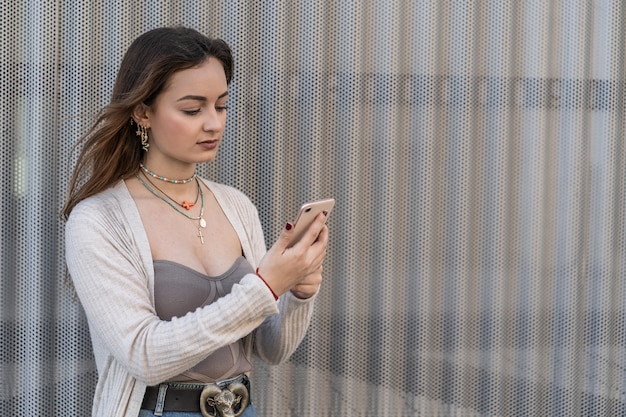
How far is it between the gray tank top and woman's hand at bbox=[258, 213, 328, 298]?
0.58 feet

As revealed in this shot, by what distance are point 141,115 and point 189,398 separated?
67 centimetres

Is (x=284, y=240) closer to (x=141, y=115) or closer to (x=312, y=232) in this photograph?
(x=312, y=232)

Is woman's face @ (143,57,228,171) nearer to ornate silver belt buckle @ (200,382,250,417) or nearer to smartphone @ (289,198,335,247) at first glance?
smartphone @ (289,198,335,247)

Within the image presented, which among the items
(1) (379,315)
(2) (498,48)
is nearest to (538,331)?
(1) (379,315)

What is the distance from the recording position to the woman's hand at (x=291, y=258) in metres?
1.90

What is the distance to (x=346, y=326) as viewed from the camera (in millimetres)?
3184

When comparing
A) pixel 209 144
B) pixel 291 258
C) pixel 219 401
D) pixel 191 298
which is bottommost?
pixel 219 401

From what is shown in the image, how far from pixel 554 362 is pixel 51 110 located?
2.00 m

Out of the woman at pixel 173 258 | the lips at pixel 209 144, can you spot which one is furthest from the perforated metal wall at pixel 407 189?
the lips at pixel 209 144

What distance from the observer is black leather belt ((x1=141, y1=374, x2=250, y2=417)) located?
1.96 metres

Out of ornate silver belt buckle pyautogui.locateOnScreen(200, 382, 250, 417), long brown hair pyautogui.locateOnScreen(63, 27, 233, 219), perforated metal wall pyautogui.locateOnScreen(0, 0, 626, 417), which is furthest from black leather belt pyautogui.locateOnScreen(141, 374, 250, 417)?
perforated metal wall pyautogui.locateOnScreen(0, 0, 626, 417)

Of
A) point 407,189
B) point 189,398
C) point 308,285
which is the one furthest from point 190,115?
point 407,189

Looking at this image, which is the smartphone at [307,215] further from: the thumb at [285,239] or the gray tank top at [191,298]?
the gray tank top at [191,298]

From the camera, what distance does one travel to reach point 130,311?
187 centimetres
